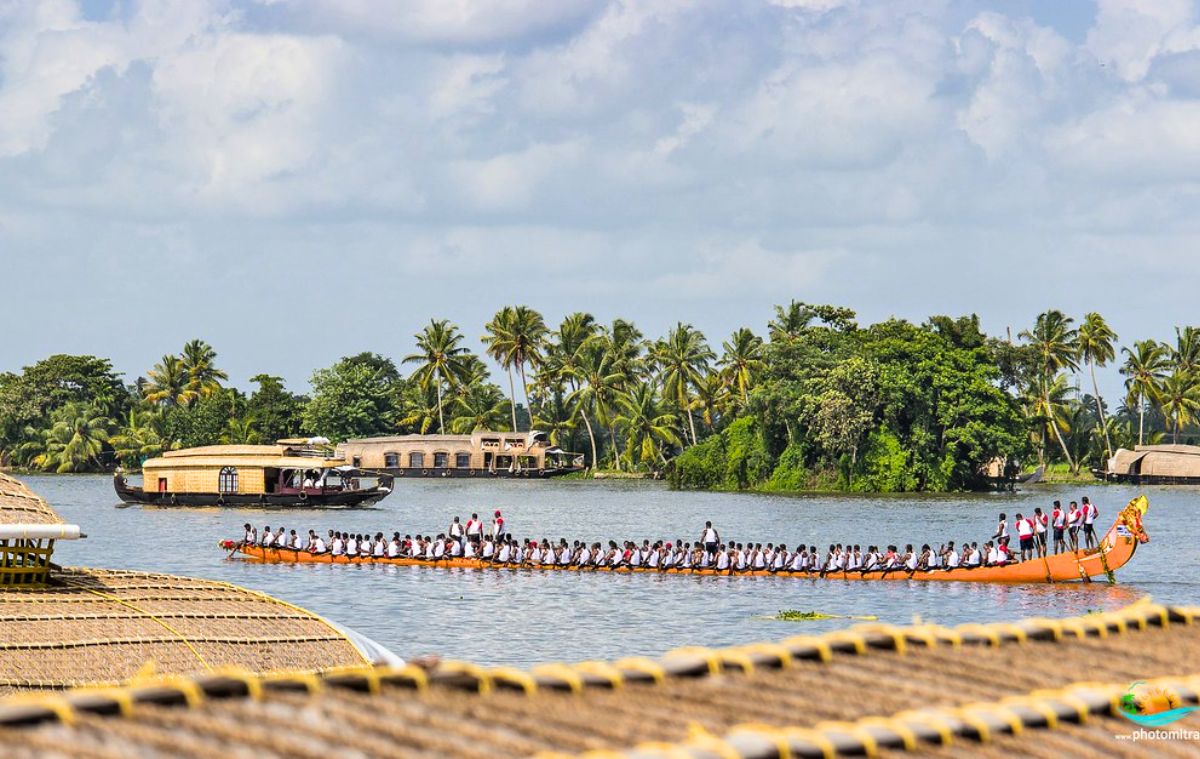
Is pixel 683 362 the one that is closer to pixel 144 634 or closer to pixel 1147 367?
pixel 1147 367

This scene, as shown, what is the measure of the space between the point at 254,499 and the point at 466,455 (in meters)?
37.1

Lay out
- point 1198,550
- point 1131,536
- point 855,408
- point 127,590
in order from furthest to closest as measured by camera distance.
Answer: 1. point 855,408
2. point 1198,550
3. point 1131,536
4. point 127,590

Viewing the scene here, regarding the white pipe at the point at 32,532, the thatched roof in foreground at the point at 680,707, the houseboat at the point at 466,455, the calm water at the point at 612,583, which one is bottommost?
the calm water at the point at 612,583

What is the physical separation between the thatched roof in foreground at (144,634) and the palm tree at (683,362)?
84360 millimetres

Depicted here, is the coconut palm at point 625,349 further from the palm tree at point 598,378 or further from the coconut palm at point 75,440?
the coconut palm at point 75,440

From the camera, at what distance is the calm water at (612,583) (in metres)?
32.9

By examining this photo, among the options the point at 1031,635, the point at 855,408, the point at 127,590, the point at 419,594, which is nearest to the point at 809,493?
the point at 855,408

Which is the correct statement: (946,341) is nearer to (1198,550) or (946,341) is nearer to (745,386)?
(745,386)

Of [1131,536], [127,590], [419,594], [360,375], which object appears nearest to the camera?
[127,590]

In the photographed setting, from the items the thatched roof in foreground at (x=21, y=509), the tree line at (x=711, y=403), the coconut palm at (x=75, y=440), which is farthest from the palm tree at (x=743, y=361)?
the thatched roof in foreground at (x=21, y=509)

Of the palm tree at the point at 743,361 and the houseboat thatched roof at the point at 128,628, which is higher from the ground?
the palm tree at the point at 743,361

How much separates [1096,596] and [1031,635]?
30.3 m

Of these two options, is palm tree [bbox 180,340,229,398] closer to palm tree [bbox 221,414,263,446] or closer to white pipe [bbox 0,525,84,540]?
palm tree [bbox 221,414,263,446]

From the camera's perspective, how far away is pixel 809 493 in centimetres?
8188
